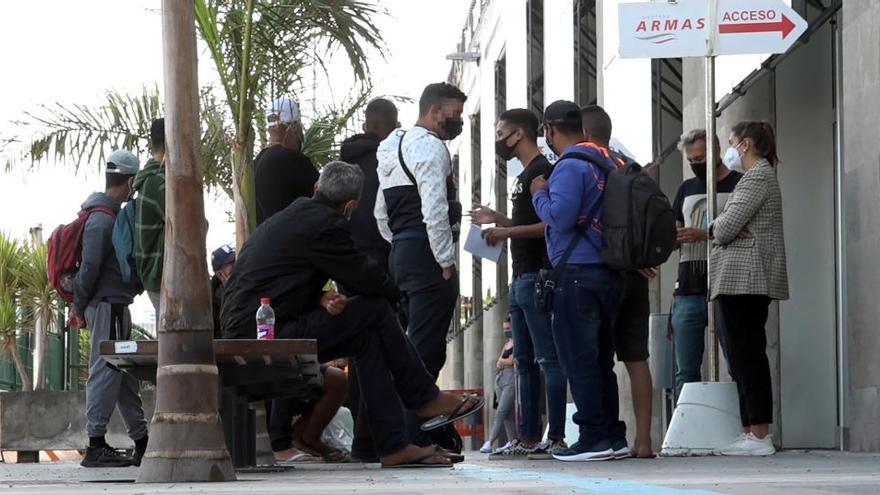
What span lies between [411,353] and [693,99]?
681 cm

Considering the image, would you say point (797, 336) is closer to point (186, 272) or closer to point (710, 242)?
point (710, 242)

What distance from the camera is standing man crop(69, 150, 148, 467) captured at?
423 inches

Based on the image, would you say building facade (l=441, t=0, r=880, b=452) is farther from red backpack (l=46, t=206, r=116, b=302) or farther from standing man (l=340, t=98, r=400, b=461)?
red backpack (l=46, t=206, r=116, b=302)

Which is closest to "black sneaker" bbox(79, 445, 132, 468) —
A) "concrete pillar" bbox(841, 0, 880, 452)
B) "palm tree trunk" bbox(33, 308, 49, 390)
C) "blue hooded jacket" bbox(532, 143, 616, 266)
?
"blue hooded jacket" bbox(532, 143, 616, 266)

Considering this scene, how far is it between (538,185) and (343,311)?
156 centimetres

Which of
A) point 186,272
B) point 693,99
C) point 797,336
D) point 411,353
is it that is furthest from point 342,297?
point 693,99

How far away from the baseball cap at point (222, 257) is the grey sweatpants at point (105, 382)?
1.12m

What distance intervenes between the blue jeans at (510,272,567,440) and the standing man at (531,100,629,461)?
1.78 ft

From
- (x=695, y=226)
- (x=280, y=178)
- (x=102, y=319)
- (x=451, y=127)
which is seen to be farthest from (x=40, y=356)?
(x=451, y=127)

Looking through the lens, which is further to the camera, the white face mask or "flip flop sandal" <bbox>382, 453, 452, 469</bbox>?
the white face mask

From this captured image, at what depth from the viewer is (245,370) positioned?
28.5 feet

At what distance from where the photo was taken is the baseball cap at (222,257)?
12031 mm

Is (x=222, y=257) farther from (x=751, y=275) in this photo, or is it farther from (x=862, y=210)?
(x=862, y=210)

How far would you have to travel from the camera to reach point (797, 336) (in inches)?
520
